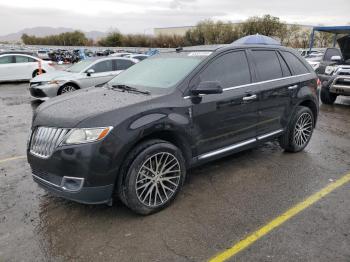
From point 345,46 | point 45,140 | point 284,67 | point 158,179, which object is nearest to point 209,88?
point 158,179

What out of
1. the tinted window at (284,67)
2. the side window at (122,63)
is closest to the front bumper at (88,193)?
the tinted window at (284,67)

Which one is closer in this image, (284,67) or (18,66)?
(284,67)

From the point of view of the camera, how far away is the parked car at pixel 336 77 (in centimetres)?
938

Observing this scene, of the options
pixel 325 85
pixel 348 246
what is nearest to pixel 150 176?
pixel 348 246

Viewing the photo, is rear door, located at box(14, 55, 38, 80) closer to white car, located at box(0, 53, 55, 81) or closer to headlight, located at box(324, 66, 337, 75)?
white car, located at box(0, 53, 55, 81)

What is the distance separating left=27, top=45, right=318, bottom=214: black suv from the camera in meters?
3.14

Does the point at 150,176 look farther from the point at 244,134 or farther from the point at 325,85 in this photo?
the point at 325,85

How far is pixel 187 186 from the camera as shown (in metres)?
4.24

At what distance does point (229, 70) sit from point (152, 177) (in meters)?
1.77

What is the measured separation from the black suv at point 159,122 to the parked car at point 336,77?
508 centimetres

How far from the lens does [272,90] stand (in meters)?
4.71

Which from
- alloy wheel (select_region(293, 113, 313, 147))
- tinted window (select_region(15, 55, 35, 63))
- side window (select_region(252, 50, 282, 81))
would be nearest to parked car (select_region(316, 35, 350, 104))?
alloy wheel (select_region(293, 113, 313, 147))

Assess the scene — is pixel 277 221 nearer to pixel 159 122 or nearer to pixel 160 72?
pixel 159 122

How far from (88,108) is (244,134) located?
211 cm
